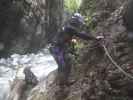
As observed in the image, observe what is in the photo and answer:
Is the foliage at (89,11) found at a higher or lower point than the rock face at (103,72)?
higher

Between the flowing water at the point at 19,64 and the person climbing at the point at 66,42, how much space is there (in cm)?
407

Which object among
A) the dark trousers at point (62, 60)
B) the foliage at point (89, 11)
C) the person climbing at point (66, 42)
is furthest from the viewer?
the foliage at point (89, 11)

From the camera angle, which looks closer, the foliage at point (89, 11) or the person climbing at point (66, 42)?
the person climbing at point (66, 42)

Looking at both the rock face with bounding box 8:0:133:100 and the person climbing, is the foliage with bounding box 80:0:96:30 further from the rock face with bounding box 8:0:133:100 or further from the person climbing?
the person climbing

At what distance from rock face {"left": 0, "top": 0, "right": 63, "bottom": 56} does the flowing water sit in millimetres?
692

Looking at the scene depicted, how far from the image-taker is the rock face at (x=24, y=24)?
15.2 m

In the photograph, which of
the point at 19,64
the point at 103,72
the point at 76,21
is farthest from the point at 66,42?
the point at 19,64

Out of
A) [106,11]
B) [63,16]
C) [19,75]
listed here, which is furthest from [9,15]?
[106,11]

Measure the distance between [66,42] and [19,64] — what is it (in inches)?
329

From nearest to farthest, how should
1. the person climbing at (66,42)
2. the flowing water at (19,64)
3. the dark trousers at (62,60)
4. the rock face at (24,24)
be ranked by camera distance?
the person climbing at (66,42)
the dark trousers at (62,60)
the flowing water at (19,64)
the rock face at (24,24)

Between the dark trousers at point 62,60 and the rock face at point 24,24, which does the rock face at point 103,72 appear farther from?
the rock face at point 24,24

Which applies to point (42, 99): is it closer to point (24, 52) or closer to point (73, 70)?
point (73, 70)

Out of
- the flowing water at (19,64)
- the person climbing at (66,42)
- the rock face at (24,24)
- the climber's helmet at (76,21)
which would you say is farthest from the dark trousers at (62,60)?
the rock face at (24,24)

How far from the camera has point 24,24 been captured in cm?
1576
